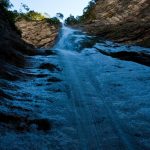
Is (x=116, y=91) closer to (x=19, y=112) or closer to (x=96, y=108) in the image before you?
(x=96, y=108)

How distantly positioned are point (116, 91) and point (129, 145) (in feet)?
13.9

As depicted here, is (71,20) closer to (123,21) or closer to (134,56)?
(123,21)

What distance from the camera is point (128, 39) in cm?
2331

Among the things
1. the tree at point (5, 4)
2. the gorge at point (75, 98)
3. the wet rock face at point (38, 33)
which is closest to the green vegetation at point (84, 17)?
the wet rock face at point (38, 33)

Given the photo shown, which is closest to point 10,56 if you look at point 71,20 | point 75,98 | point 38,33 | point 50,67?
point 50,67

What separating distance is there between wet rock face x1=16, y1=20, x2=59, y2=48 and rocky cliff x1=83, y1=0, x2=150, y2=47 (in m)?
3.65

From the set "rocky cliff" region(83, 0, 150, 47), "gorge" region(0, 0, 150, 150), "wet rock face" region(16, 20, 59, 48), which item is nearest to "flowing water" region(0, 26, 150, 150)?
A: "gorge" region(0, 0, 150, 150)

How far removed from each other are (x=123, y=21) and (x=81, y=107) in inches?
805

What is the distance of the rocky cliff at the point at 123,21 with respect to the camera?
2321cm

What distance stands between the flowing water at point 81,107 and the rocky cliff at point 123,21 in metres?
6.69

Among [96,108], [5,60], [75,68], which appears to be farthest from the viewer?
[75,68]

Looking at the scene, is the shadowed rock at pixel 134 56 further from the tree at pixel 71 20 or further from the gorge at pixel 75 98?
the tree at pixel 71 20

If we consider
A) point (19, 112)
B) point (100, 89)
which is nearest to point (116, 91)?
point (100, 89)

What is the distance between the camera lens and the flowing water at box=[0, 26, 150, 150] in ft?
27.0
